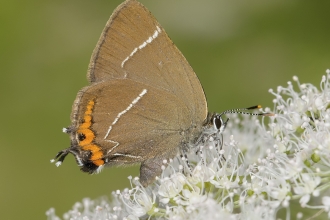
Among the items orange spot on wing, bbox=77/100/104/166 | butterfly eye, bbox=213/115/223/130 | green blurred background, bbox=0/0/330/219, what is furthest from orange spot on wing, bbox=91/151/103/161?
green blurred background, bbox=0/0/330/219

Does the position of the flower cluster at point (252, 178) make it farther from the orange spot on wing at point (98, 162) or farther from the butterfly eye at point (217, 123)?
the orange spot on wing at point (98, 162)

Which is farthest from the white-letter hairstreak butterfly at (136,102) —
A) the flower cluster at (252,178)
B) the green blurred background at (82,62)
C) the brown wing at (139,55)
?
the green blurred background at (82,62)

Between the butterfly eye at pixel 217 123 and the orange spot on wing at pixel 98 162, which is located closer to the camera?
the orange spot on wing at pixel 98 162

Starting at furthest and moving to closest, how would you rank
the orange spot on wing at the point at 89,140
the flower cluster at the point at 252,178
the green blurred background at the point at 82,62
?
the green blurred background at the point at 82,62
the orange spot on wing at the point at 89,140
the flower cluster at the point at 252,178

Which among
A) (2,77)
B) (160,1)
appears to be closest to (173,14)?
(160,1)

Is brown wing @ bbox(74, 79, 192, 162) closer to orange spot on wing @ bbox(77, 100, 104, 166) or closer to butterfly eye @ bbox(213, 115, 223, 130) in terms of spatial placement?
orange spot on wing @ bbox(77, 100, 104, 166)

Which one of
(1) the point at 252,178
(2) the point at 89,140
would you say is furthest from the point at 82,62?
(1) the point at 252,178

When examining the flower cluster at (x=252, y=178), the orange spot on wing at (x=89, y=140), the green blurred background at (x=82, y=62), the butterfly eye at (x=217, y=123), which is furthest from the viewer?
the green blurred background at (x=82, y=62)
